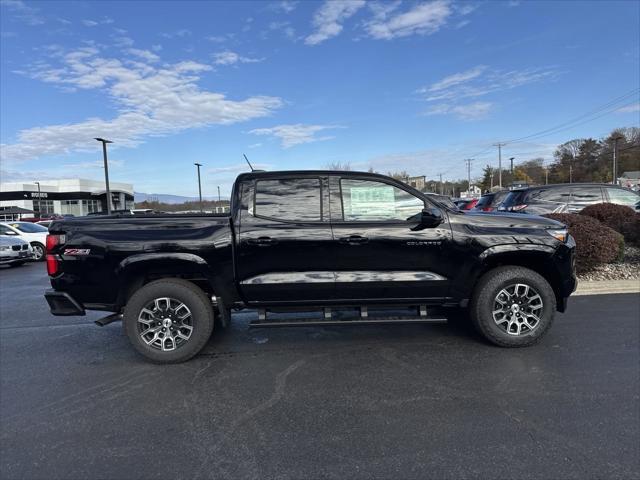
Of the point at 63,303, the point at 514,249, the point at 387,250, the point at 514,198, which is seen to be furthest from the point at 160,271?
the point at 514,198

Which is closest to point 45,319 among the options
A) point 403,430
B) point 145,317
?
point 145,317

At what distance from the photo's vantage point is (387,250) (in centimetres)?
439

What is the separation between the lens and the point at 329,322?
4.42m

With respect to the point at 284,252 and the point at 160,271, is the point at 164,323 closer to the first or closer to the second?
the point at 160,271

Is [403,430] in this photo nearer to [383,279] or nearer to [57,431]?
[383,279]

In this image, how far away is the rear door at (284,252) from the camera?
436cm

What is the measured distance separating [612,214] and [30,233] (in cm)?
1870

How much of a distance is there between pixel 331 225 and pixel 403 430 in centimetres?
211

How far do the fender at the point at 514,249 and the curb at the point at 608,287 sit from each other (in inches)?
129

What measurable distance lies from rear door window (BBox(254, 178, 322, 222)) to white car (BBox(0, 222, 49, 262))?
14.3 metres

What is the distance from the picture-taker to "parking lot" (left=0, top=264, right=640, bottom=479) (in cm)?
274

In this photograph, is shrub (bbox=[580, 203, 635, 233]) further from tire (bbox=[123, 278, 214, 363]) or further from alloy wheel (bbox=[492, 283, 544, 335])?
tire (bbox=[123, 278, 214, 363])

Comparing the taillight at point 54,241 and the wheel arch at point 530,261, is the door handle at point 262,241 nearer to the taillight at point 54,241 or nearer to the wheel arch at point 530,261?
the taillight at point 54,241

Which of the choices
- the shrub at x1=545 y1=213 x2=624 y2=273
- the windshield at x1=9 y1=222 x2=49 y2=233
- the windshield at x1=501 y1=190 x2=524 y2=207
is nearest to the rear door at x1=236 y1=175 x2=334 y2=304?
the shrub at x1=545 y1=213 x2=624 y2=273
